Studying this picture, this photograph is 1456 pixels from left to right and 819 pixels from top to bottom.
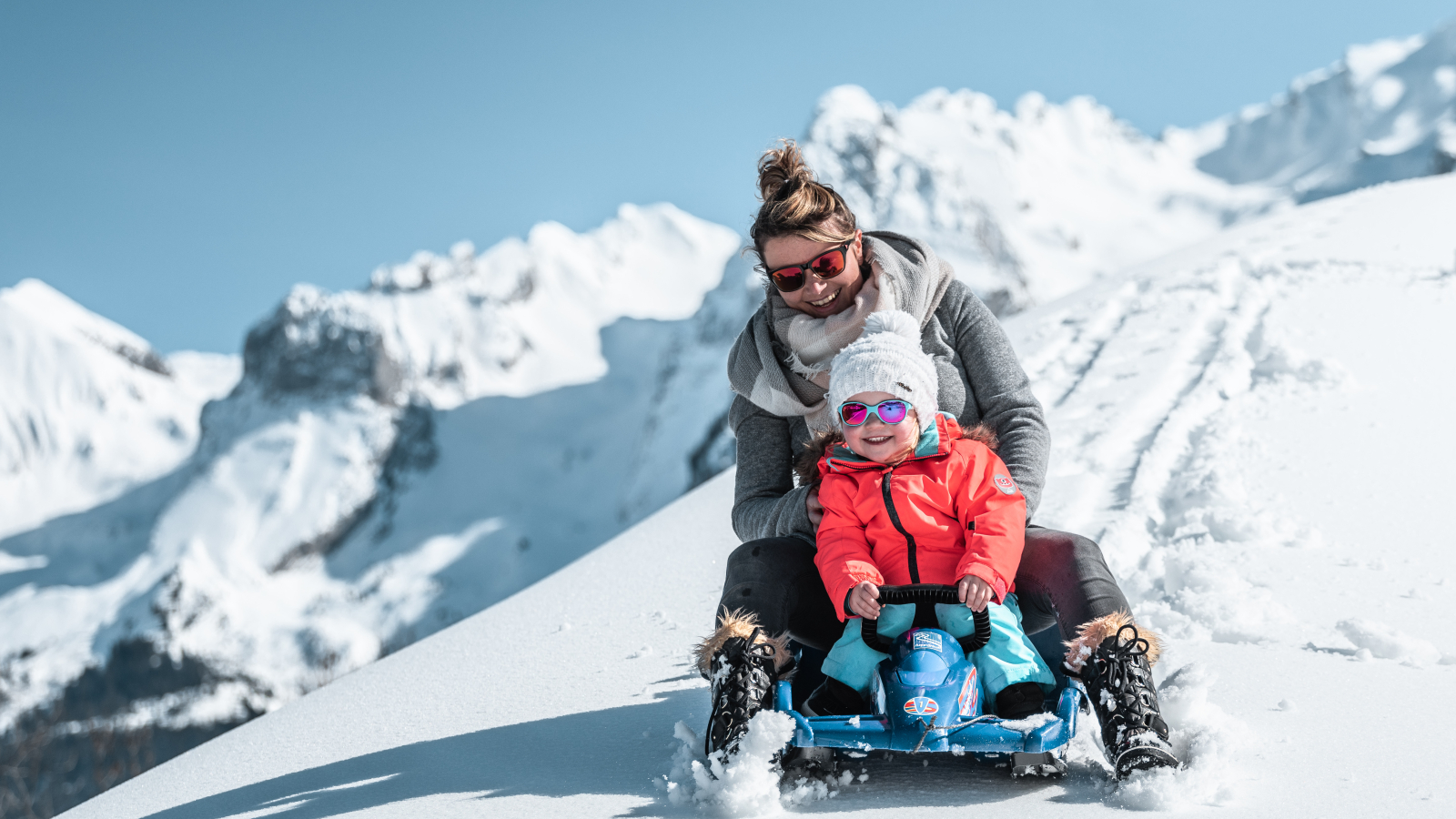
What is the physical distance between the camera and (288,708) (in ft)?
11.1

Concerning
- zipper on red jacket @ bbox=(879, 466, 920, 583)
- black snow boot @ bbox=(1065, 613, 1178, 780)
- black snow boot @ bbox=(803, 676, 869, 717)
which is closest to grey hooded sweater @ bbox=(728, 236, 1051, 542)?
zipper on red jacket @ bbox=(879, 466, 920, 583)

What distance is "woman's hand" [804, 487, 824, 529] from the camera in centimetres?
209

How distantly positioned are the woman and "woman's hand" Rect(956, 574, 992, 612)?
21 cm

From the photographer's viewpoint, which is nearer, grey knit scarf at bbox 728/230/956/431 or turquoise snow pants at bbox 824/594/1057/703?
turquoise snow pants at bbox 824/594/1057/703

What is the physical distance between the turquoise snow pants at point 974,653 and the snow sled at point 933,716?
0.02 metres

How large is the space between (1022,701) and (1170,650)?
101 cm

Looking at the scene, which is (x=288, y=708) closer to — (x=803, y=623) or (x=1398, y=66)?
(x=803, y=623)

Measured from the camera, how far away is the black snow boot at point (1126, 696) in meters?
1.70

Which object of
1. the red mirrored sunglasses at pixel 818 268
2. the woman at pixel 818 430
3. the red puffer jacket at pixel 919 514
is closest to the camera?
the woman at pixel 818 430

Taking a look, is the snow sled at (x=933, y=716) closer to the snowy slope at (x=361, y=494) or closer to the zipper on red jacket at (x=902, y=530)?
the zipper on red jacket at (x=902, y=530)

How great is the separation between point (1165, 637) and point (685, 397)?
119 meters

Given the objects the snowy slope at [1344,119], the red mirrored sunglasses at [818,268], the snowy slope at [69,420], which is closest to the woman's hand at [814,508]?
the red mirrored sunglasses at [818,268]

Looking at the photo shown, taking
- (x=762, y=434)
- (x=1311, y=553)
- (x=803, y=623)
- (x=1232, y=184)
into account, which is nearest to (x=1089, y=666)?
(x=803, y=623)

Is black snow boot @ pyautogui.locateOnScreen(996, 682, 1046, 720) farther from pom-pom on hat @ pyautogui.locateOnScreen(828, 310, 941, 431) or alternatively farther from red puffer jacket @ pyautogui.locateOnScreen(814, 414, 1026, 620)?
pom-pom on hat @ pyautogui.locateOnScreen(828, 310, 941, 431)
